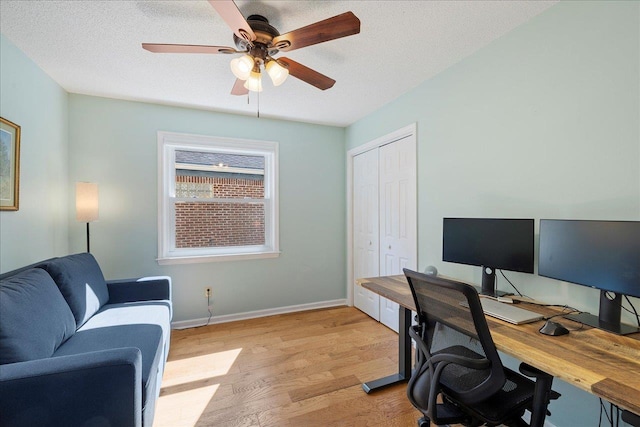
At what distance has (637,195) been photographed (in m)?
1.30

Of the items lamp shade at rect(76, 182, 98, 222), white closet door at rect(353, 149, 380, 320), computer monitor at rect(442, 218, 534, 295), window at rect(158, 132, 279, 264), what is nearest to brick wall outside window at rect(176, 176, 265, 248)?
window at rect(158, 132, 279, 264)

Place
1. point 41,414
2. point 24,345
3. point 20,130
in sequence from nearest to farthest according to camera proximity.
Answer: point 41,414 < point 24,345 < point 20,130

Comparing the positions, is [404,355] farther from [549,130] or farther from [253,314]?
[253,314]

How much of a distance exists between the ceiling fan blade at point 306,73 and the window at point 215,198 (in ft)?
5.59

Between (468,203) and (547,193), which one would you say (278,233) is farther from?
(547,193)

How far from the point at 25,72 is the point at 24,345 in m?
2.04

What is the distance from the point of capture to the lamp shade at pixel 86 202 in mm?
2521

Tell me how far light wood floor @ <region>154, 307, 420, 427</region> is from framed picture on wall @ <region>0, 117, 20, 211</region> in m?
1.66

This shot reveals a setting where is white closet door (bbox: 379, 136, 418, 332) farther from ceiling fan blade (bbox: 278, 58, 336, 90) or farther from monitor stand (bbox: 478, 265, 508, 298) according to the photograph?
ceiling fan blade (bbox: 278, 58, 336, 90)

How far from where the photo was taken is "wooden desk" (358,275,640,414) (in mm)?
833

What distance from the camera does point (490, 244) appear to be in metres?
1.79

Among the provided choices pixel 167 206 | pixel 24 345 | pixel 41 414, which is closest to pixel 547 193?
pixel 41 414

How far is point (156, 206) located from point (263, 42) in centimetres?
226

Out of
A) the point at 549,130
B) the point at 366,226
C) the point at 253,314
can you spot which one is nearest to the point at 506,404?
the point at 549,130
